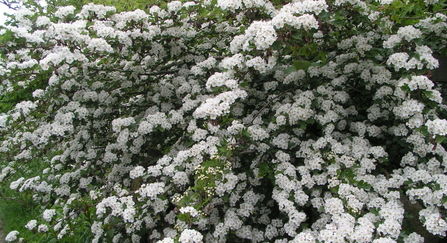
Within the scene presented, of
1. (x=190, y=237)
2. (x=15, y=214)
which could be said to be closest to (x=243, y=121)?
(x=190, y=237)

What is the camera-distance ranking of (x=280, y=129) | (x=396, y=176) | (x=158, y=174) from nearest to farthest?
(x=396, y=176), (x=158, y=174), (x=280, y=129)

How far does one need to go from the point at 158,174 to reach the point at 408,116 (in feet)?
5.77

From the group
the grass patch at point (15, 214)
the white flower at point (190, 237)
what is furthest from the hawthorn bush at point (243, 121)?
the grass patch at point (15, 214)

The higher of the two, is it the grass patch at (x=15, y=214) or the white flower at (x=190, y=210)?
the white flower at (x=190, y=210)

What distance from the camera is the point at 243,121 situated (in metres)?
3.16

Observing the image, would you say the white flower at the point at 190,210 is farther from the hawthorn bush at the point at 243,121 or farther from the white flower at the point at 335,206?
the white flower at the point at 335,206

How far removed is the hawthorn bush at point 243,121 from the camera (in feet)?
7.84

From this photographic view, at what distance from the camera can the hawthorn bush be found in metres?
2.39

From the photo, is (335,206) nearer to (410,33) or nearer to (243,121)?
(243,121)

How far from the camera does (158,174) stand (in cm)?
269

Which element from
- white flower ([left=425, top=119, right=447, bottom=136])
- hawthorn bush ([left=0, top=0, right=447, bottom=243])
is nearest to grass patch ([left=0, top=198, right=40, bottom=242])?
hawthorn bush ([left=0, top=0, right=447, bottom=243])

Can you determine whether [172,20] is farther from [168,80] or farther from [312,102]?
[312,102]

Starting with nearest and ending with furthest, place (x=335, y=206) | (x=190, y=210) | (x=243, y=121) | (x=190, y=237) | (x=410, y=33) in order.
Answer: (x=190, y=237) → (x=190, y=210) → (x=335, y=206) → (x=410, y=33) → (x=243, y=121)

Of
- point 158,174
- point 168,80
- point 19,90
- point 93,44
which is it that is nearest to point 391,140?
point 158,174
